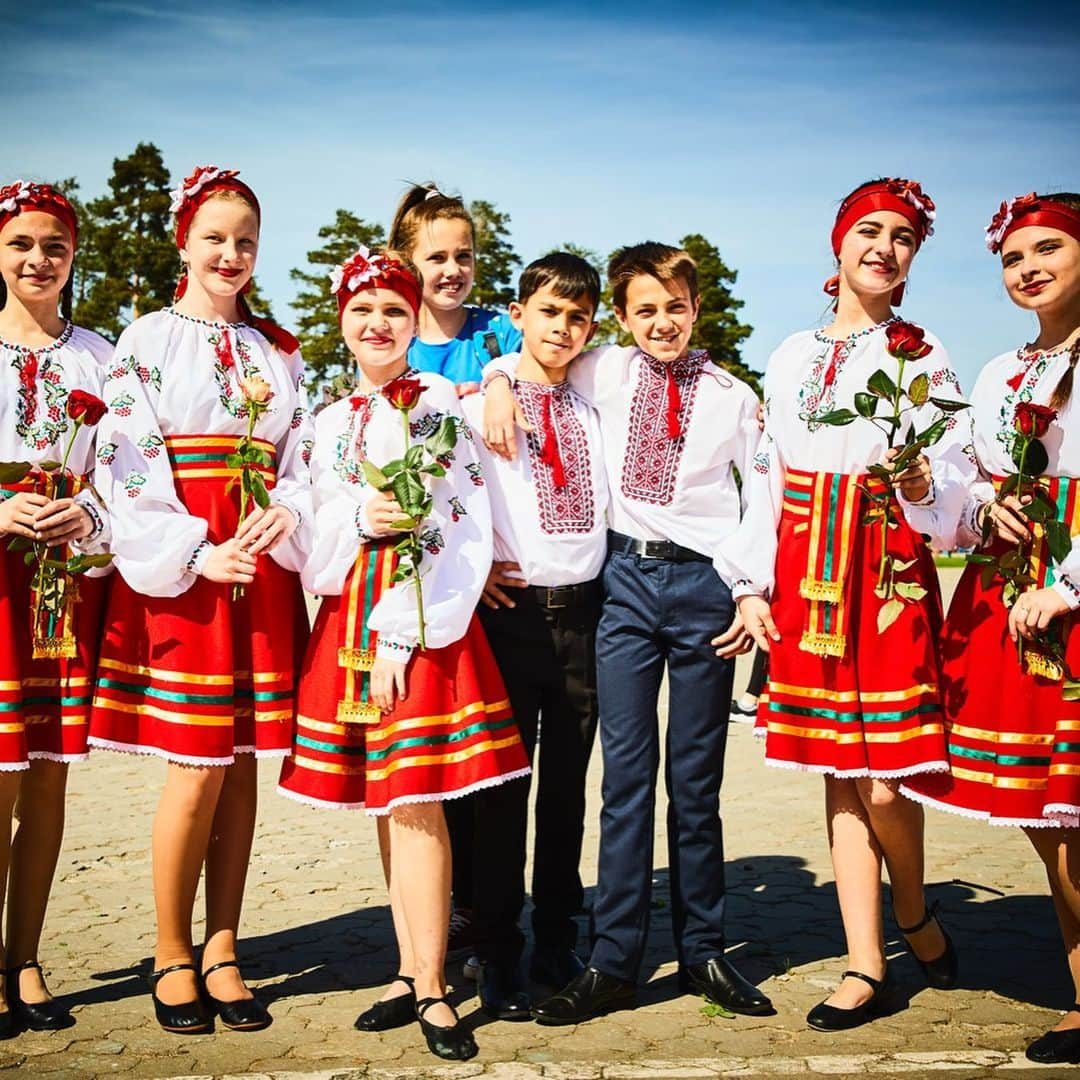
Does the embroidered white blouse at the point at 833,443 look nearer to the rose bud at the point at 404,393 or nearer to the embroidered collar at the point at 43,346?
the rose bud at the point at 404,393

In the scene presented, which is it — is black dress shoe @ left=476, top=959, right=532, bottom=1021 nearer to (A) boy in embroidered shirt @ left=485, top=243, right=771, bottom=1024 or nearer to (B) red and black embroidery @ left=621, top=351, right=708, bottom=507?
(A) boy in embroidered shirt @ left=485, top=243, right=771, bottom=1024

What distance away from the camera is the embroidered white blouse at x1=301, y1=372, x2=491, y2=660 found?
391 cm

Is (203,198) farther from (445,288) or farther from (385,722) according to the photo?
(385,722)

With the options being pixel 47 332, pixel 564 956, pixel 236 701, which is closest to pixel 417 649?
pixel 236 701

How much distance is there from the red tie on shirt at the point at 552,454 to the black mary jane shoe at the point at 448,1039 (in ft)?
5.33

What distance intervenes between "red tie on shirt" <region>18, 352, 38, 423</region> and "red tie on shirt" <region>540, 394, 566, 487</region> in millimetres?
1566

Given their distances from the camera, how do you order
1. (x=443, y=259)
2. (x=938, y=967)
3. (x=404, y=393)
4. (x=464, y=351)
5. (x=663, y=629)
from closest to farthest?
1. (x=404, y=393)
2. (x=663, y=629)
3. (x=938, y=967)
4. (x=443, y=259)
5. (x=464, y=351)

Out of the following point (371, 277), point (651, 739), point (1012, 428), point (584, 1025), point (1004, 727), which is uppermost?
point (371, 277)

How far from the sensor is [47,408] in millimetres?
4094

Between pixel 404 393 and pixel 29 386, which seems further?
pixel 29 386

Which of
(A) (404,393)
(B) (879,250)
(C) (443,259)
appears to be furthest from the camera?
(C) (443,259)

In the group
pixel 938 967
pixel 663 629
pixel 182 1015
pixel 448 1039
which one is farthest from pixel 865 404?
pixel 182 1015

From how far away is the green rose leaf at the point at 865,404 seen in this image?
12.6 ft

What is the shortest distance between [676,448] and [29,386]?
2.01m
